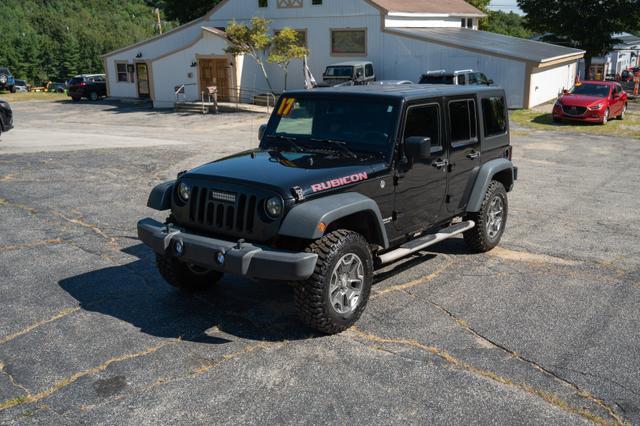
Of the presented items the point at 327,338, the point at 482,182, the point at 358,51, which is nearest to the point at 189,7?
the point at 358,51

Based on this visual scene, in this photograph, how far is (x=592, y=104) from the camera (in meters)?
22.0

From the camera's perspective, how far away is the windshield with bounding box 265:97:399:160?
598cm

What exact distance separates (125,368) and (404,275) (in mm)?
3260

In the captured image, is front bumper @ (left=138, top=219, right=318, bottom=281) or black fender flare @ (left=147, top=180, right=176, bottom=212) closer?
front bumper @ (left=138, top=219, right=318, bottom=281)

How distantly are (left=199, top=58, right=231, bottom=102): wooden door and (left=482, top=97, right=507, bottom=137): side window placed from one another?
989 inches

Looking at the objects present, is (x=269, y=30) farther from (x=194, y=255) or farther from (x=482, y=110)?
(x=194, y=255)

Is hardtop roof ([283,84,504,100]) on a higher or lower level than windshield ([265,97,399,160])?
higher

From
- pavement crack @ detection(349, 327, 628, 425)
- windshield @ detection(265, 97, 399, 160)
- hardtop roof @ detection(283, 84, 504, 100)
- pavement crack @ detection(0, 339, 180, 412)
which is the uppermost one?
hardtop roof @ detection(283, 84, 504, 100)

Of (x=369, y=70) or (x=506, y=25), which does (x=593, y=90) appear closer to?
(x=369, y=70)

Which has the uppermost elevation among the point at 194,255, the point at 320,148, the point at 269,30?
the point at 269,30

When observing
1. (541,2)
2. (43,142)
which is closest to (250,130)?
(43,142)

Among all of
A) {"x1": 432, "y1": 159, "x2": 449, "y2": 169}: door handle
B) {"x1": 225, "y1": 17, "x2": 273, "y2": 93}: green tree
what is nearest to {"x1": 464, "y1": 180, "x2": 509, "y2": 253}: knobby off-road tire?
{"x1": 432, "y1": 159, "x2": 449, "y2": 169}: door handle

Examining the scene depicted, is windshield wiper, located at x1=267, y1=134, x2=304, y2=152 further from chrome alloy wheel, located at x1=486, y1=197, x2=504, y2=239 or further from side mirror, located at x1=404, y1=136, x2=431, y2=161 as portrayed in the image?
chrome alloy wheel, located at x1=486, y1=197, x2=504, y2=239

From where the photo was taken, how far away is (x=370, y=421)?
13.3 ft
